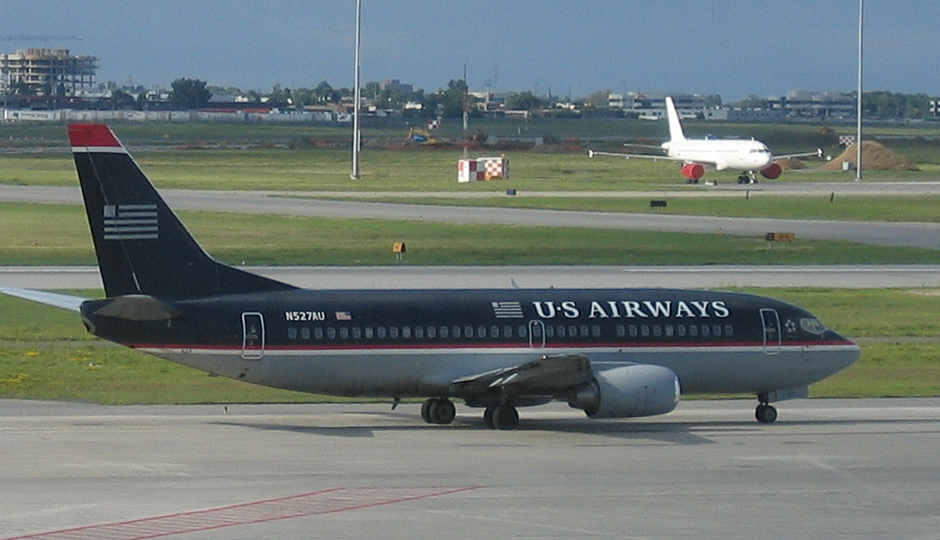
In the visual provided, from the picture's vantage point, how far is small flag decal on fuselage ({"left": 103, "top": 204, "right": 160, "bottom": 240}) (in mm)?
31578

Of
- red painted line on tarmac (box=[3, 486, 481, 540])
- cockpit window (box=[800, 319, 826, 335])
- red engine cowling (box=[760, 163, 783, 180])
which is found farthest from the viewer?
red engine cowling (box=[760, 163, 783, 180])

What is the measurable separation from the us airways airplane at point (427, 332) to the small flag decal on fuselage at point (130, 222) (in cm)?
2

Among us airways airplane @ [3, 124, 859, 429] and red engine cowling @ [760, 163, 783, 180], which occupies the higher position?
red engine cowling @ [760, 163, 783, 180]

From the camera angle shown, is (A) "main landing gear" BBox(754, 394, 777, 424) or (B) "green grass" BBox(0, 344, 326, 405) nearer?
(A) "main landing gear" BBox(754, 394, 777, 424)

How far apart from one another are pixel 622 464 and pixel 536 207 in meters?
67.9

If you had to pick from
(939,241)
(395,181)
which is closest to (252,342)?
(939,241)

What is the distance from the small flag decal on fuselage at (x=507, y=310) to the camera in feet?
110

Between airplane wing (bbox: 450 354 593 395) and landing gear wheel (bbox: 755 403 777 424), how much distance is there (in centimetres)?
464

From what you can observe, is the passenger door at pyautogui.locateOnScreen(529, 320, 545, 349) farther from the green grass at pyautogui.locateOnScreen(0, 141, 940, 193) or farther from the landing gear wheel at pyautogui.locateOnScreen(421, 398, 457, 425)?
the green grass at pyautogui.locateOnScreen(0, 141, 940, 193)

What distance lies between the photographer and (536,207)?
9644 centimetres

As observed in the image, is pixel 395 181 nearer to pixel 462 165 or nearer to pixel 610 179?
pixel 462 165

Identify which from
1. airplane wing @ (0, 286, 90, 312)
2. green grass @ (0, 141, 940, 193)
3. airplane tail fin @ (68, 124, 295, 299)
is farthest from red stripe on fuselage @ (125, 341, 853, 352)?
green grass @ (0, 141, 940, 193)

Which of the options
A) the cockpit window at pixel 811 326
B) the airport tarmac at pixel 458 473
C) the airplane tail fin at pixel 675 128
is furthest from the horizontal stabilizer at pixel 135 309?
the airplane tail fin at pixel 675 128

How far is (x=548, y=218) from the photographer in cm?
8800
